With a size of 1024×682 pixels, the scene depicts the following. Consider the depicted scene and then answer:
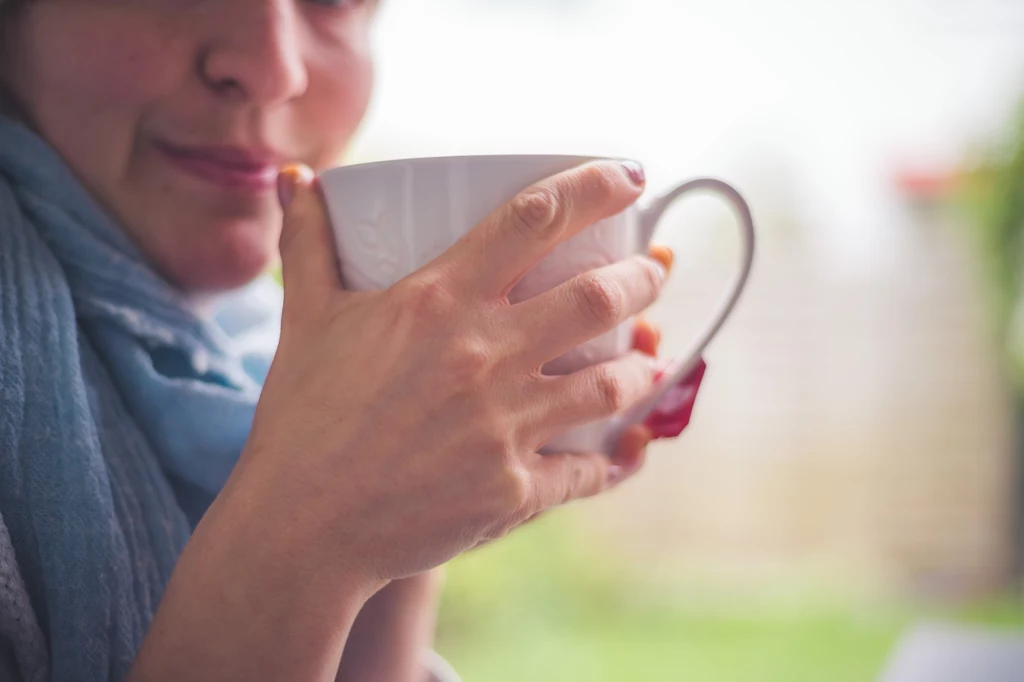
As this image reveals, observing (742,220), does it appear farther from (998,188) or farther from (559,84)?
(998,188)

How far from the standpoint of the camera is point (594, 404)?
0.49 metres

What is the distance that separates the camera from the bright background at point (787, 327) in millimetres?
2541

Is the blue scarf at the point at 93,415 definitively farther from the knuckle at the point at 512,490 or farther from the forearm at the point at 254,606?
the knuckle at the point at 512,490

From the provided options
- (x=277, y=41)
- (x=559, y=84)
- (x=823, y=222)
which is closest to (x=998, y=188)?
(x=823, y=222)

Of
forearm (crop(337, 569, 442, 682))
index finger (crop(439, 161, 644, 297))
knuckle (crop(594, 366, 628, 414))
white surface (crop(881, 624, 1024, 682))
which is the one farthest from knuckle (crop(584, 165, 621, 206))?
white surface (crop(881, 624, 1024, 682))

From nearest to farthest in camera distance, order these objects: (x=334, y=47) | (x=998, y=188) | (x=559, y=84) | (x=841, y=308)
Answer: (x=334, y=47) → (x=559, y=84) → (x=998, y=188) → (x=841, y=308)

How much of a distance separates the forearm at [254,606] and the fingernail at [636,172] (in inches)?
10.6

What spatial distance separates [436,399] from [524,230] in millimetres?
102

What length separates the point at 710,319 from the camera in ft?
1.89

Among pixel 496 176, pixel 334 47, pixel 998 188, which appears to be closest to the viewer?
pixel 496 176

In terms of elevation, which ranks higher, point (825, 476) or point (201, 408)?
point (201, 408)

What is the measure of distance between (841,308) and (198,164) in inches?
110

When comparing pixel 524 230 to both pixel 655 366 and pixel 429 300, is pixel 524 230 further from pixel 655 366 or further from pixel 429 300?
pixel 655 366

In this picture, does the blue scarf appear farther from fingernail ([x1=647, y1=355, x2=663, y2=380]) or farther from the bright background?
the bright background
